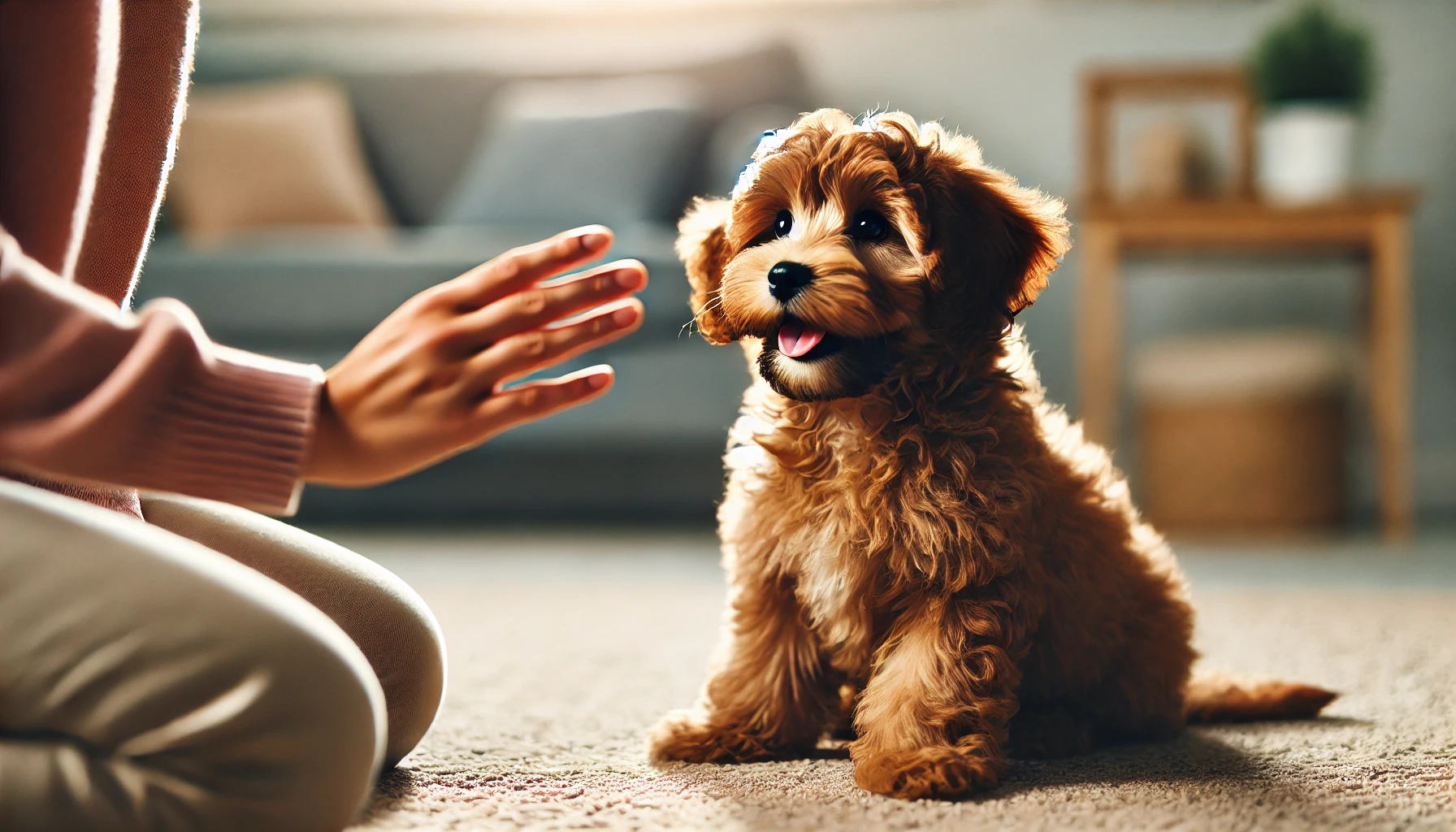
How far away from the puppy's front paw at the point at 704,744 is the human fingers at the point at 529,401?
522 millimetres

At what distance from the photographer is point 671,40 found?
3.93m

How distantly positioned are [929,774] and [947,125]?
2.95 meters

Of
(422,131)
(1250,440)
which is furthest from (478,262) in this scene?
(1250,440)

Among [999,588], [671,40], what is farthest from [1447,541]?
[671,40]

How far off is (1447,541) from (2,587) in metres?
3.09

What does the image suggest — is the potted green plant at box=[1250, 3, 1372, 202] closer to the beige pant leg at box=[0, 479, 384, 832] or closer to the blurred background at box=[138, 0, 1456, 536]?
the blurred background at box=[138, 0, 1456, 536]

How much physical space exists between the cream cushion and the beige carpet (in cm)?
191

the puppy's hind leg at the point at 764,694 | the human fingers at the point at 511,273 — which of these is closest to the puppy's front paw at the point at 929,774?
the puppy's hind leg at the point at 764,694

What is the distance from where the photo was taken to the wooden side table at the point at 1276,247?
2.82m

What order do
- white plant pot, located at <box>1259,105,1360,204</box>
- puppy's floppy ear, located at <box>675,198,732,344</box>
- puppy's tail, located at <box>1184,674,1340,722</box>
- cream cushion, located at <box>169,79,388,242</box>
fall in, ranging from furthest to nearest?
cream cushion, located at <box>169,79,388,242</box>
white plant pot, located at <box>1259,105,1360,204</box>
puppy's tail, located at <box>1184,674,1340,722</box>
puppy's floppy ear, located at <box>675,198,732,344</box>

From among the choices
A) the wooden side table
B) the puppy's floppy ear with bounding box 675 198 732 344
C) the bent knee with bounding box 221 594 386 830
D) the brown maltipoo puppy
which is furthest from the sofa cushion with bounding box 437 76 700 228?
the bent knee with bounding box 221 594 386 830

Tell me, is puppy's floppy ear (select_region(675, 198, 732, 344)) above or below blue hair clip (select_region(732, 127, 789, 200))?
below

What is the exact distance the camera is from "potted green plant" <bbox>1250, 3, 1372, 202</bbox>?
294 cm

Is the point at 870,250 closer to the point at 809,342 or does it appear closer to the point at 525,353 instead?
the point at 809,342
